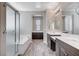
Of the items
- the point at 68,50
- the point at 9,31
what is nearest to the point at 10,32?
the point at 9,31

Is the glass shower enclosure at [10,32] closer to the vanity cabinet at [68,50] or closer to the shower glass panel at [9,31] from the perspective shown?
the shower glass panel at [9,31]

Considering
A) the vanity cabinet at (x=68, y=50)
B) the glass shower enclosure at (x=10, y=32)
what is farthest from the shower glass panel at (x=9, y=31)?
the vanity cabinet at (x=68, y=50)

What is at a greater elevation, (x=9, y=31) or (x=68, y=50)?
(x=9, y=31)

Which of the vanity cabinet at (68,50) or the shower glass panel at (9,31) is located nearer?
the vanity cabinet at (68,50)

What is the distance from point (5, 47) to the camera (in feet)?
7.22

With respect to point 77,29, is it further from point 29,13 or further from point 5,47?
point 29,13

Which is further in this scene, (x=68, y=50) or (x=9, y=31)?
(x=9, y=31)

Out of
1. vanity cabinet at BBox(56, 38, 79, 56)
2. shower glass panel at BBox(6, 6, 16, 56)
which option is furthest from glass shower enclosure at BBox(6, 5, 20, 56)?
vanity cabinet at BBox(56, 38, 79, 56)

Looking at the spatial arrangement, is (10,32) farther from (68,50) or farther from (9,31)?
(68,50)

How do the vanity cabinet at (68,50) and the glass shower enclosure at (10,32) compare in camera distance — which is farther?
the glass shower enclosure at (10,32)

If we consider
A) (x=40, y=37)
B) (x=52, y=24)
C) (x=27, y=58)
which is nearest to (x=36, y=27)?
(x=40, y=37)

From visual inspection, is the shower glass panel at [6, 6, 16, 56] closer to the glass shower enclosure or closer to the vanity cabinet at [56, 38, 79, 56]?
the glass shower enclosure

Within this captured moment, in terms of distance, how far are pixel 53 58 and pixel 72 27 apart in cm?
256

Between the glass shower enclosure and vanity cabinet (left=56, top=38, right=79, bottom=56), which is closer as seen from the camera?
vanity cabinet (left=56, top=38, right=79, bottom=56)
